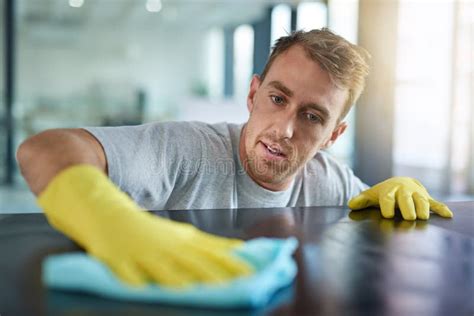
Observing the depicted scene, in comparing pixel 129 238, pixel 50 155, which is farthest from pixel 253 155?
pixel 129 238

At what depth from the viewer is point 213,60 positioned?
15.6 ft

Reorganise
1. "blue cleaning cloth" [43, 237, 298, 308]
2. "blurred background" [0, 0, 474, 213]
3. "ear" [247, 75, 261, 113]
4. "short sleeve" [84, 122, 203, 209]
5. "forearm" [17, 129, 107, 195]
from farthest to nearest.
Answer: "blurred background" [0, 0, 474, 213], "ear" [247, 75, 261, 113], "short sleeve" [84, 122, 203, 209], "forearm" [17, 129, 107, 195], "blue cleaning cloth" [43, 237, 298, 308]

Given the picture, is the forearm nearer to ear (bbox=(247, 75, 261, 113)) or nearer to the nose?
the nose

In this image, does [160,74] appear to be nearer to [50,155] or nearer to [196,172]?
[196,172]

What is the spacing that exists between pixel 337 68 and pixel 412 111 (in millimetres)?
2837

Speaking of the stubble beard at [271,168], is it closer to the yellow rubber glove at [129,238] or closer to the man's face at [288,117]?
the man's face at [288,117]

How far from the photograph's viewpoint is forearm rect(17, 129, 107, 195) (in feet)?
2.31

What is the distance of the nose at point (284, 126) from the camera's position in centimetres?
118

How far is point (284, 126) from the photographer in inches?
46.5

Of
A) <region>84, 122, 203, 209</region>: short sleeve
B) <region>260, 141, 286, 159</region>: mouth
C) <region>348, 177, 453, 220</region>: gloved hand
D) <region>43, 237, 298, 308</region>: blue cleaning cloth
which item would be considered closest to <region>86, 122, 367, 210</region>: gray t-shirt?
<region>84, 122, 203, 209</region>: short sleeve

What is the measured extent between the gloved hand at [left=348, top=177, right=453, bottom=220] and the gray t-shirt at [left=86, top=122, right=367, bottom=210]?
273 millimetres

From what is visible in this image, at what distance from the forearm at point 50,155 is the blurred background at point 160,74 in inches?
119

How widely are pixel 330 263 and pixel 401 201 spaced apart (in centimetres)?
46

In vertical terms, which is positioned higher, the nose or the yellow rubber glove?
the nose
